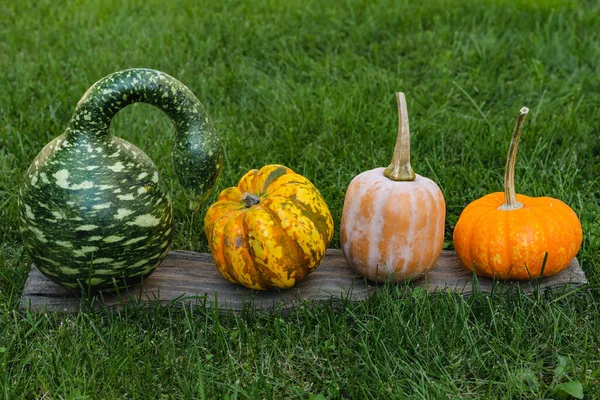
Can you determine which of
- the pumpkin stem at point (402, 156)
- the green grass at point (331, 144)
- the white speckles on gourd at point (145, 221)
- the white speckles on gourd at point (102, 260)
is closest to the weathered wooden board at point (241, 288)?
the green grass at point (331, 144)

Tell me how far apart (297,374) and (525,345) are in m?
0.85

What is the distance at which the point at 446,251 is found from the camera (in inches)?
127

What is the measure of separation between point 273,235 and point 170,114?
606mm

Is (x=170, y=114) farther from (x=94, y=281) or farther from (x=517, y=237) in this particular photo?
(x=517, y=237)

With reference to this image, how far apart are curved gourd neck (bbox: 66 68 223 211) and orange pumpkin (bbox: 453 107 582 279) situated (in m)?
1.06

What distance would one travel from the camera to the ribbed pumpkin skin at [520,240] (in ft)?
9.17

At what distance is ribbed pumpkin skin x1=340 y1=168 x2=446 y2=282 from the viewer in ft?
8.98

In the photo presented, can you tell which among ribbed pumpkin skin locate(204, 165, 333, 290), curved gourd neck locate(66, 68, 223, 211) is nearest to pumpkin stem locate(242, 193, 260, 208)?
ribbed pumpkin skin locate(204, 165, 333, 290)

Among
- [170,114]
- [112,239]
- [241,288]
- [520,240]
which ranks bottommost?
[241,288]

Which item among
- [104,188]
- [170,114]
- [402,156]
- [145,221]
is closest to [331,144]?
[402,156]

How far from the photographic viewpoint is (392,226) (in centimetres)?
276

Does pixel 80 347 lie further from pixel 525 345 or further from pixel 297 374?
pixel 525 345

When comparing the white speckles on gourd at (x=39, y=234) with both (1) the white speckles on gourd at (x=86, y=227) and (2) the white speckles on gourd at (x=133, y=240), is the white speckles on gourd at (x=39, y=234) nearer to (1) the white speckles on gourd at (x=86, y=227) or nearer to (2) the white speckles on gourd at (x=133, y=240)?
(1) the white speckles on gourd at (x=86, y=227)

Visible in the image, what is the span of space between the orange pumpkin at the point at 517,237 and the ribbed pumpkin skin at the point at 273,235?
1.92ft
